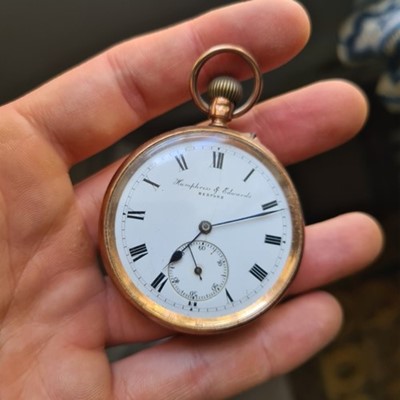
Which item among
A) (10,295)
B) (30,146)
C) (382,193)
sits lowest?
(382,193)

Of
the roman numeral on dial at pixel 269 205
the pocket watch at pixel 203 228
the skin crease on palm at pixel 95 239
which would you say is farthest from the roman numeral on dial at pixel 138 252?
the roman numeral on dial at pixel 269 205

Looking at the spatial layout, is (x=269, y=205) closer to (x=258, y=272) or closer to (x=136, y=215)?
(x=258, y=272)

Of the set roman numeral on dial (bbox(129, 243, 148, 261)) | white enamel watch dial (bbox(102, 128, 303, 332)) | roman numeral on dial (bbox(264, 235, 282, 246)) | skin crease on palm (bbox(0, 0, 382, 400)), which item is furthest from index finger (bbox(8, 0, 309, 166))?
roman numeral on dial (bbox(264, 235, 282, 246))

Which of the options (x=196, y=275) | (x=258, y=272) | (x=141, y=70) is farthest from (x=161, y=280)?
(x=141, y=70)

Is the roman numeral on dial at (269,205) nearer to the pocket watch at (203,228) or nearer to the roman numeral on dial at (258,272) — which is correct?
the pocket watch at (203,228)

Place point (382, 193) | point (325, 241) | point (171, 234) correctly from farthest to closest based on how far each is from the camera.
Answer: point (382, 193) → point (325, 241) → point (171, 234)

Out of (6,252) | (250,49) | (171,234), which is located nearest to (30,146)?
(6,252)

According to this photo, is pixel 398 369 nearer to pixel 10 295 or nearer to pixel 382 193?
pixel 382 193
